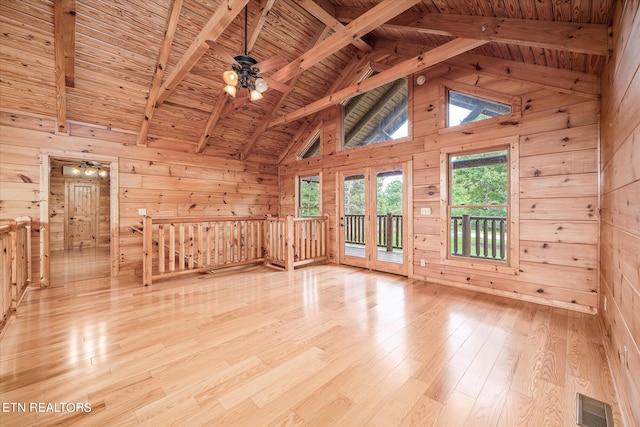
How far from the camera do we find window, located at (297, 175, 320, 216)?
5906 mm

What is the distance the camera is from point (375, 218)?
484 cm

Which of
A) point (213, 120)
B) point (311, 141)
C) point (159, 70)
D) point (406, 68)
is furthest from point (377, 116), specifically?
point (159, 70)

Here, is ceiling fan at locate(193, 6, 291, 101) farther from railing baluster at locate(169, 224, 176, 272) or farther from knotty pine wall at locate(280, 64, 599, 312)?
knotty pine wall at locate(280, 64, 599, 312)

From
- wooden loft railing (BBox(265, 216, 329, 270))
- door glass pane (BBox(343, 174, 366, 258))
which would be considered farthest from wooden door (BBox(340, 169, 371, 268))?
wooden loft railing (BBox(265, 216, 329, 270))

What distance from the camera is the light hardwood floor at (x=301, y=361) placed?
57.2 inches

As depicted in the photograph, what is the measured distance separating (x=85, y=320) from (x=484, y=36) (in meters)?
4.96

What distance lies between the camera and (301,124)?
6.15 metres

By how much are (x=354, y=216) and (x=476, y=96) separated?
9.06 feet

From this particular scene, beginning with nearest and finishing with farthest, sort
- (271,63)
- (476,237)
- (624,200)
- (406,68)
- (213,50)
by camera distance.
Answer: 1. (624,200)
2. (271,63)
3. (213,50)
4. (406,68)
5. (476,237)

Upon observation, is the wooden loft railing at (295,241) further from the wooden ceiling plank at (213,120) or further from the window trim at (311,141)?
the wooden ceiling plank at (213,120)

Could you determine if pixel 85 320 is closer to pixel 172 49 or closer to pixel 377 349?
pixel 377 349

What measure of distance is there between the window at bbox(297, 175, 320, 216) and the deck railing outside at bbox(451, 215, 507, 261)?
9.46 ft

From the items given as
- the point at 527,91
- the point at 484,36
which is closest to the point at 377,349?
the point at 484,36

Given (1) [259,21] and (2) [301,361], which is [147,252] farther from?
(1) [259,21]
